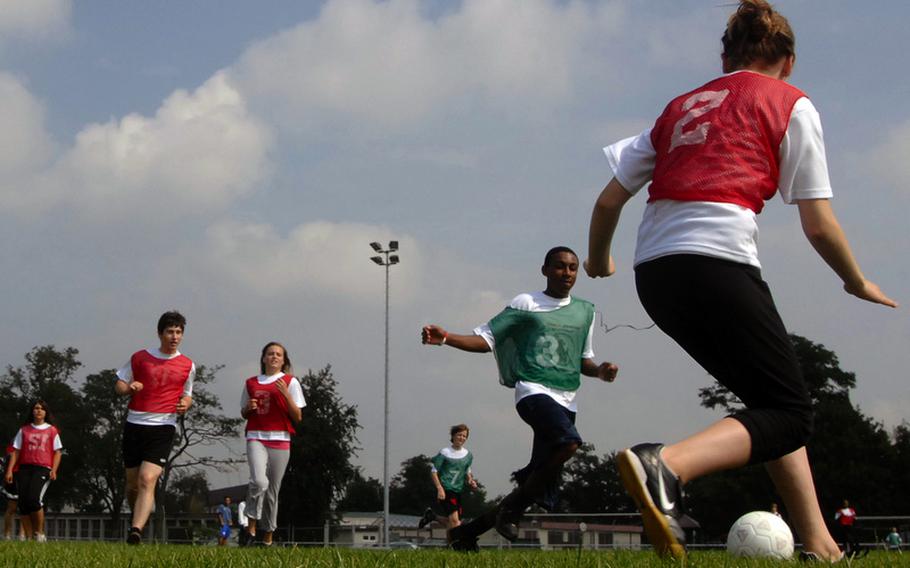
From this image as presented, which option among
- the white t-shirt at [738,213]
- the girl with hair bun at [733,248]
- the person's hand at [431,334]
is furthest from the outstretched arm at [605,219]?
the person's hand at [431,334]

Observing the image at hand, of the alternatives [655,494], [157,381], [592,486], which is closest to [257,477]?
[157,381]

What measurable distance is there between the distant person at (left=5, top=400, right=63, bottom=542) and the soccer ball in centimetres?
1286

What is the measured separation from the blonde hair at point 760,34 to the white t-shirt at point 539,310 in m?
4.12

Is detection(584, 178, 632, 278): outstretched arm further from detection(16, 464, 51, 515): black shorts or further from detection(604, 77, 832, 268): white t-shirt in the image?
detection(16, 464, 51, 515): black shorts

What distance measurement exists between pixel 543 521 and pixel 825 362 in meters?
49.8

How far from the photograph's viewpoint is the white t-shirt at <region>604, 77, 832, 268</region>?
4.04m

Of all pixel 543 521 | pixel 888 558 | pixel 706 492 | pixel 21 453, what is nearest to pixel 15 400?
pixel 706 492

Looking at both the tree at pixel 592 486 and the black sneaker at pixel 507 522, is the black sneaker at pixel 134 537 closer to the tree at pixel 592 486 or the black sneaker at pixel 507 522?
the black sneaker at pixel 507 522

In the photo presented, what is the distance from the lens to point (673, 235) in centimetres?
411

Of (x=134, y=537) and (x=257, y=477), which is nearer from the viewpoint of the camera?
(x=134, y=537)

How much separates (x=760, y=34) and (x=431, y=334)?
3282mm

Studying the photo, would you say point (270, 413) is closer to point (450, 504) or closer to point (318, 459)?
point (450, 504)

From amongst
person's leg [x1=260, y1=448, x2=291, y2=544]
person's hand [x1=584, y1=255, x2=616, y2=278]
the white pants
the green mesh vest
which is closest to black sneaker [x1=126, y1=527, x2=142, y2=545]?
the white pants

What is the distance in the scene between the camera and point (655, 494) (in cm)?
373
